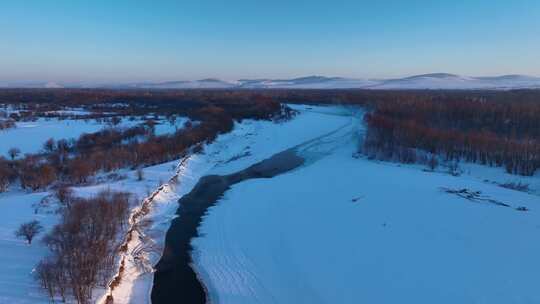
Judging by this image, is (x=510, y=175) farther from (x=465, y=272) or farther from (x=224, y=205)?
(x=224, y=205)

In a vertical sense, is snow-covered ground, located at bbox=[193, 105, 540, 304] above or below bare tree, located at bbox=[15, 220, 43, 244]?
below

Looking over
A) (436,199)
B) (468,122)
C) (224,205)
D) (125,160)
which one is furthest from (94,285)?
(468,122)

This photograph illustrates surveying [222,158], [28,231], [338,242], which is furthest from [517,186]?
[28,231]

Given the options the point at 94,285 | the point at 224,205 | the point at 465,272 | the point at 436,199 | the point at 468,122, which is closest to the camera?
the point at 94,285

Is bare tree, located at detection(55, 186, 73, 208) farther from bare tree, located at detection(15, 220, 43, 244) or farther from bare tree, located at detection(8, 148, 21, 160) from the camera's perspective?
bare tree, located at detection(8, 148, 21, 160)

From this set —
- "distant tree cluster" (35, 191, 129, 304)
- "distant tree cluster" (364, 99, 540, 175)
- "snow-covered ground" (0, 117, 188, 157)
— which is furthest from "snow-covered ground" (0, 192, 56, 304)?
"distant tree cluster" (364, 99, 540, 175)

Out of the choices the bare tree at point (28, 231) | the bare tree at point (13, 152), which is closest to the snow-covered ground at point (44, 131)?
the bare tree at point (13, 152)
